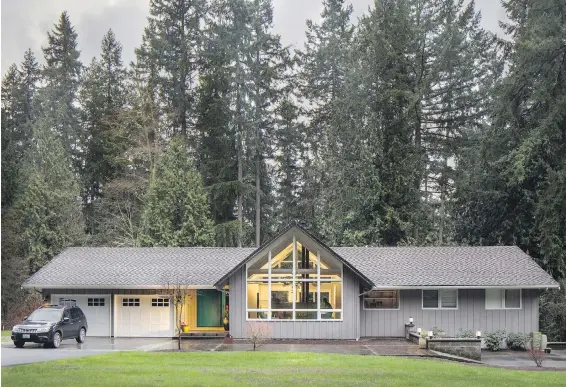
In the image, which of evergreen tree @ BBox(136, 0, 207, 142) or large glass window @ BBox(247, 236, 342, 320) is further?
evergreen tree @ BBox(136, 0, 207, 142)

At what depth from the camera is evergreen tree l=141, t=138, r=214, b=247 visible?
35656 mm

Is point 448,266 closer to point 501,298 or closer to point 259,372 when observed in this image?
Answer: point 501,298

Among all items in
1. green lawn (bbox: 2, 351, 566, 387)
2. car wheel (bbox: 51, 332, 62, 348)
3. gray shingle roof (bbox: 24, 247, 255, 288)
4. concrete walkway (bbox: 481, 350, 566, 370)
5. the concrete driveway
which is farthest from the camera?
gray shingle roof (bbox: 24, 247, 255, 288)

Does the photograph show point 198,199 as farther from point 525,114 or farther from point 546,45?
point 546,45

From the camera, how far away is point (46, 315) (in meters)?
21.8

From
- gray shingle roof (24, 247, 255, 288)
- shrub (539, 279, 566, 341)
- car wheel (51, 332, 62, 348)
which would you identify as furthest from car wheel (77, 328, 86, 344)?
shrub (539, 279, 566, 341)

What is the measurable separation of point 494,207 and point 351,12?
1868 cm

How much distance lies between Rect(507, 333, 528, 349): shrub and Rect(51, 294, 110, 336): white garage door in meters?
15.5

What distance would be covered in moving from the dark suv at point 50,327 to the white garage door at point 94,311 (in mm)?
2566

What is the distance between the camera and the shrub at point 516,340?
24531 millimetres

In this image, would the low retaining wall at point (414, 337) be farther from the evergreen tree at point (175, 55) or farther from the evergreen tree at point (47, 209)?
the evergreen tree at point (175, 55)

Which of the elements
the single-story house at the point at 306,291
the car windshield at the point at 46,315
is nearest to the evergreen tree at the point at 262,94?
the single-story house at the point at 306,291

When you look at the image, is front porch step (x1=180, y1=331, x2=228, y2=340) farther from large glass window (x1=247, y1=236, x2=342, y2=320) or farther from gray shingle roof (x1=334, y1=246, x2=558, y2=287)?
gray shingle roof (x1=334, y1=246, x2=558, y2=287)

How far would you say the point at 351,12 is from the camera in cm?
4459
